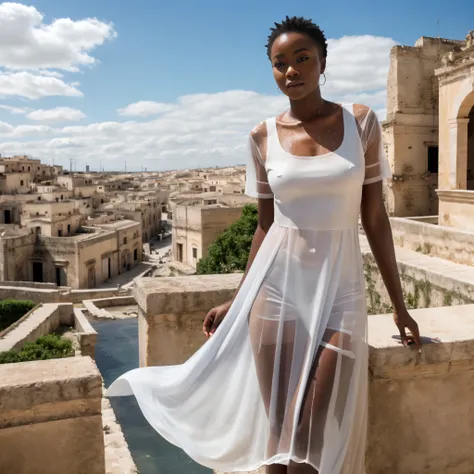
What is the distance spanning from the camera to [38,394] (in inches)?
83.7

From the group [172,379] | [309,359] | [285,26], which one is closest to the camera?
[309,359]

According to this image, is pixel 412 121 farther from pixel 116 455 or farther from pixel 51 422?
pixel 51 422

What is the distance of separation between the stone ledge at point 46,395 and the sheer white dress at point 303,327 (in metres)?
0.48

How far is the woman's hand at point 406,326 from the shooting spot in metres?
2.10

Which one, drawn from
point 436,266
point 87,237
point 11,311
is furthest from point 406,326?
point 87,237

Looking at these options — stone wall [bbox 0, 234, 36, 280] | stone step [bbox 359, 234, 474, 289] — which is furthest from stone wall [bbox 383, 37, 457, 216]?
stone wall [bbox 0, 234, 36, 280]

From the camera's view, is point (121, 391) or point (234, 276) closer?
point (121, 391)

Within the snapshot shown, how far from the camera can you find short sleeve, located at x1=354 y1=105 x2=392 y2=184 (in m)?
2.01

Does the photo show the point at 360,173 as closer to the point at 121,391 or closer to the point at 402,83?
the point at 121,391

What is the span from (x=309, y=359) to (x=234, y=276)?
2118 mm

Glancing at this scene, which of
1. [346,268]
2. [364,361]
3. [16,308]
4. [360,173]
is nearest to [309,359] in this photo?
[364,361]

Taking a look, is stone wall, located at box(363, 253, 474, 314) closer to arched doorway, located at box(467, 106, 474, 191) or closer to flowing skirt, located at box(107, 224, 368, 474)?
flowing skirt, located at box(107, 224, 368, 474)

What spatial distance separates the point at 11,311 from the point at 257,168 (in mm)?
20607

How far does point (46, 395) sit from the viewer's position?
213cm
